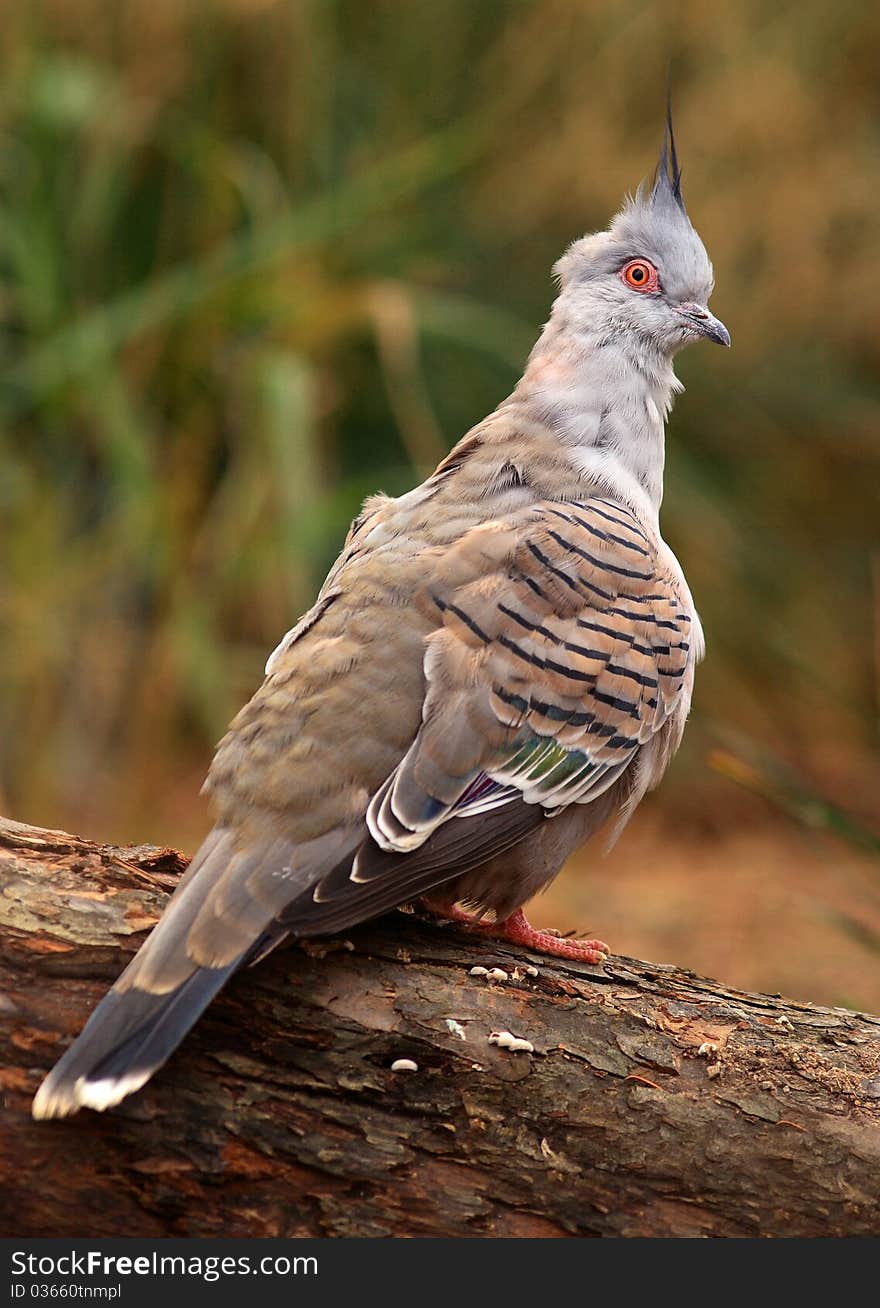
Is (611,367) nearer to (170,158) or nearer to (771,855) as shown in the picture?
(170,158)

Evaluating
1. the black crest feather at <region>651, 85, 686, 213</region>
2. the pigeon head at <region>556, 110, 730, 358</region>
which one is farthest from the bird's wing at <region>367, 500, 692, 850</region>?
the black crest feather at <region>651, 85, 686, 213</region>

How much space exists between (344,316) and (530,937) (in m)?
3.80

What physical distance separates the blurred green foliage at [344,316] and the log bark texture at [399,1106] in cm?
290

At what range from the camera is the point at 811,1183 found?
2961 mm

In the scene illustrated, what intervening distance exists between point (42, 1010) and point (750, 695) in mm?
6077

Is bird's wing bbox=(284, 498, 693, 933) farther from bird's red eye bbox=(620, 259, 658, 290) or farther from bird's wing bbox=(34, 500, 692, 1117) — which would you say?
bird's red eye bbox=(620, 259, 658, 290)

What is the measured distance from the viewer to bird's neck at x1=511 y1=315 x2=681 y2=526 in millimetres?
3904

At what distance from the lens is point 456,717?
3.17 metres

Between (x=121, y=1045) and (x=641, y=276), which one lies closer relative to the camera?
(x=121, y=1045)

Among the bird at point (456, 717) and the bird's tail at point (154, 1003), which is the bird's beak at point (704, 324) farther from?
the bird's tail at point (154, 1003)

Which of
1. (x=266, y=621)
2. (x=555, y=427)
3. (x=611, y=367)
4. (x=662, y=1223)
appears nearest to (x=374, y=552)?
(x=555, y=427)

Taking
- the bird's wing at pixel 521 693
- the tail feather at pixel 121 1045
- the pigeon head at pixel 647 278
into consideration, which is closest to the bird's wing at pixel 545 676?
the bird's wing at pixel 521 693

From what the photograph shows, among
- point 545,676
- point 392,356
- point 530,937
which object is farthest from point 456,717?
point 392,356

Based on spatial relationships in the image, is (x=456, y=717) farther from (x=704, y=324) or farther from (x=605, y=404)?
(x=704, y=324)
